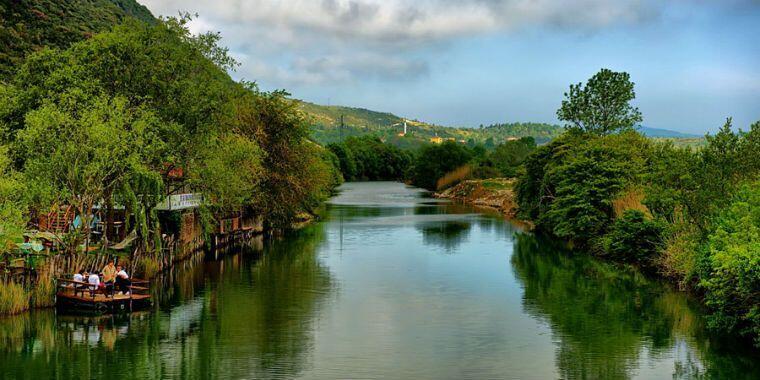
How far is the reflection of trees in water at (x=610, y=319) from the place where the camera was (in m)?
28.1

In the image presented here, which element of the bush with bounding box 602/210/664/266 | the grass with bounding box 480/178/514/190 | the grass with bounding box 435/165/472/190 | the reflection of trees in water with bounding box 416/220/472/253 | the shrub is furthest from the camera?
the grass with bounding box 435/165/472/190

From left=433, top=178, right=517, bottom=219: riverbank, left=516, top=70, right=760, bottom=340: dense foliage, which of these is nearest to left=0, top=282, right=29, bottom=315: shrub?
left=516, top=70, right=760, bottom=340: dense foliage

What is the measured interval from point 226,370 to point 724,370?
700 inches

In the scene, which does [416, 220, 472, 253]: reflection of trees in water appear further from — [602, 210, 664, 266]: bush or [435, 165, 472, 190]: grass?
[435, 165, 472, 190]: grass

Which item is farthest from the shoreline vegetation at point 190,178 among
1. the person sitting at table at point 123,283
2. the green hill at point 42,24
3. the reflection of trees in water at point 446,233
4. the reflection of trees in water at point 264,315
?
the green hill at point 42,24

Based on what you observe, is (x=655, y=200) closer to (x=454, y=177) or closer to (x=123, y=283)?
(x=123, y=283)

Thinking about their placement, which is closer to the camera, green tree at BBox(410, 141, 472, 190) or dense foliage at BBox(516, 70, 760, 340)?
dense foliage at BBox(516, 70, 760, 340)

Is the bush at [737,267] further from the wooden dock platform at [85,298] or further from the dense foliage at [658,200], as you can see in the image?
the wooden dock platform at [85,298]

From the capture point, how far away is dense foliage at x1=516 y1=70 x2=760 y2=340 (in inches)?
1217

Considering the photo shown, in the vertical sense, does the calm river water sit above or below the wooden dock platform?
below

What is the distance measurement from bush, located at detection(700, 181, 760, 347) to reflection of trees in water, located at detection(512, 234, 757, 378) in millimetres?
1588

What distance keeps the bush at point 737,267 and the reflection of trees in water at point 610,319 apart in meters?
1.59

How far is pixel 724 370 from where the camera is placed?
27297mm

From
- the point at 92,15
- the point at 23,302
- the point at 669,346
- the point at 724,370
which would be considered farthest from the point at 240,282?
the point at 92,15
